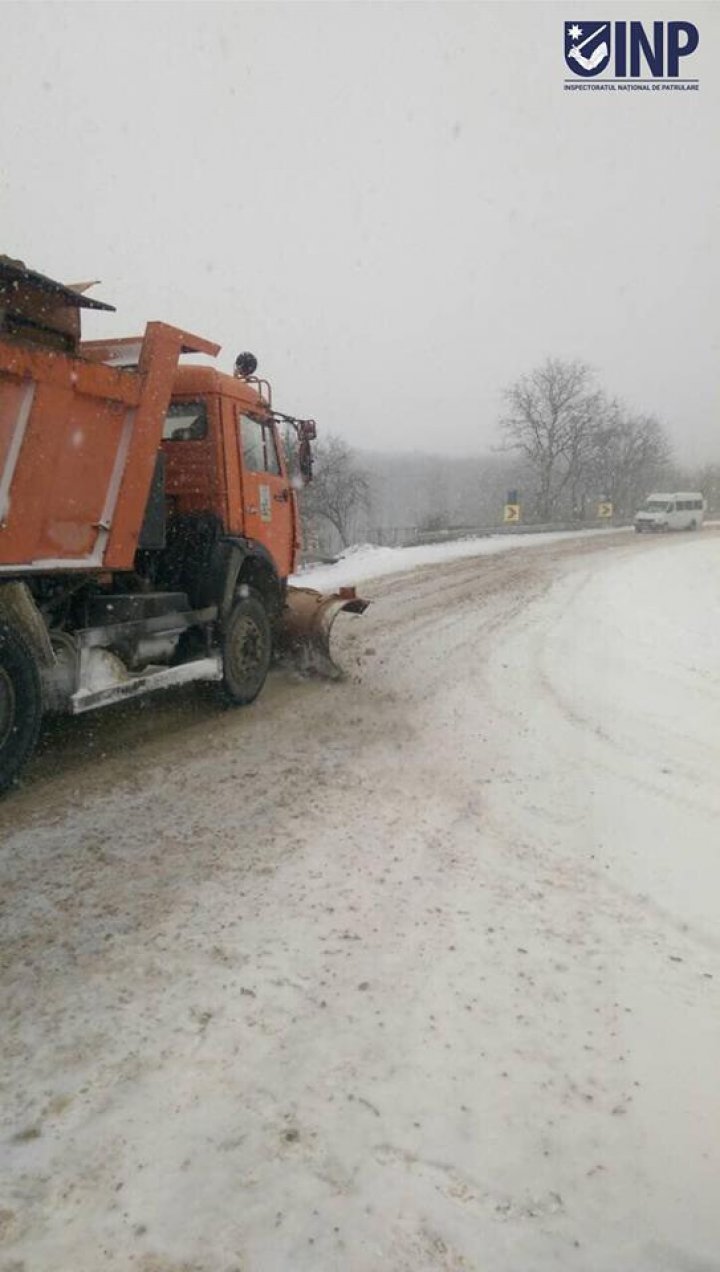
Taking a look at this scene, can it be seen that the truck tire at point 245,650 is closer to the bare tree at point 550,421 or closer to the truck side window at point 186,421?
the truck side window at point 186,421

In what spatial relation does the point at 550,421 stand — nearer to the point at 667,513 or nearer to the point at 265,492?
the point at 667,513

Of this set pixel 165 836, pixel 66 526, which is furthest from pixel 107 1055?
pixel 66 526

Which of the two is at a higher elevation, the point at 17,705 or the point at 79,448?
the point at 79,448

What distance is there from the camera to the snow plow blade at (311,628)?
7.77 meters

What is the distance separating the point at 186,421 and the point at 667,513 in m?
34.6

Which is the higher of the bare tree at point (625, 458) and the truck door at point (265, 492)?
the bare tree at point (625, 458)

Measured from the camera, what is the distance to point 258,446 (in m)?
7.16

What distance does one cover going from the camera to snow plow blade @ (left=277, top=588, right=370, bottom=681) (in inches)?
306

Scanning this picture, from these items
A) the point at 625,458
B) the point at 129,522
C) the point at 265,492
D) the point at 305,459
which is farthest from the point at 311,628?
the point at 625,458

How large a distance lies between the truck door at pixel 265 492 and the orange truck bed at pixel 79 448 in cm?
125

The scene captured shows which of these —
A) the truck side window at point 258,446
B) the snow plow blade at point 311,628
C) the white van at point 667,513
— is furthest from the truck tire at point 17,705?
the white van at point 667,513

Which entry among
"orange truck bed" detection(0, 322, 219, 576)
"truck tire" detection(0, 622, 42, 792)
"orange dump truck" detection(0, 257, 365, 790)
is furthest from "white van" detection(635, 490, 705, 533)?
"truck tire" detection(0, 622, 42, 792)

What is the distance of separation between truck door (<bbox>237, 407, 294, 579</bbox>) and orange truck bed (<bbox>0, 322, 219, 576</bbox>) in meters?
1.25

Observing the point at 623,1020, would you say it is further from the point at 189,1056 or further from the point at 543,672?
the point at 543,672
